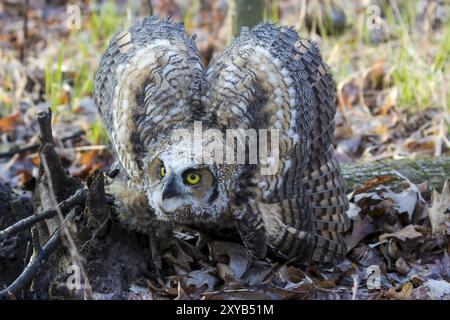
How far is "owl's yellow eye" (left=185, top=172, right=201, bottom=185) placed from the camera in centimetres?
388

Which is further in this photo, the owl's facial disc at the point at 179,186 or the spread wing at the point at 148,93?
the spread wing at the point at 148,93

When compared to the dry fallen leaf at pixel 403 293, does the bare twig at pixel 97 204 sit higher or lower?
higher

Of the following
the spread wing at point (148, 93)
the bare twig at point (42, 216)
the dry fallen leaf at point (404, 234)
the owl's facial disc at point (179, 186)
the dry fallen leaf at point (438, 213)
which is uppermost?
the spread wing at point (148, 93)

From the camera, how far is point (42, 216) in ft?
13.2

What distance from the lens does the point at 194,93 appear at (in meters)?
→ 4.08

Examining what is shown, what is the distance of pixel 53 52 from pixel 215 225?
4004 millimetres

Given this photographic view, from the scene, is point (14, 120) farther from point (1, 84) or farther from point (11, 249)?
point (11, 249)

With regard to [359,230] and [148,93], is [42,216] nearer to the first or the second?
[148,93]

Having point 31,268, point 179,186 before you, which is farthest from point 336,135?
point 31,268

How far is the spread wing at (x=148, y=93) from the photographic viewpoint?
4.04 m

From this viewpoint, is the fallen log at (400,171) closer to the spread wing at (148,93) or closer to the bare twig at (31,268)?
the spread wing at (148,93)

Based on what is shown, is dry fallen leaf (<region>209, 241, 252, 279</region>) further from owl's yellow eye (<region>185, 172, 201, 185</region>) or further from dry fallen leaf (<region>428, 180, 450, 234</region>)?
dry fallen leaf (<region>428, 180, 450, 234</region>)

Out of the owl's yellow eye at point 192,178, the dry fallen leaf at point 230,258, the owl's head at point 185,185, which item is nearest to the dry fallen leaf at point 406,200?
the dry fallen leaf at point 230,258

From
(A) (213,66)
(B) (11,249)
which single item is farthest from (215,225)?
(B) (11,249)
